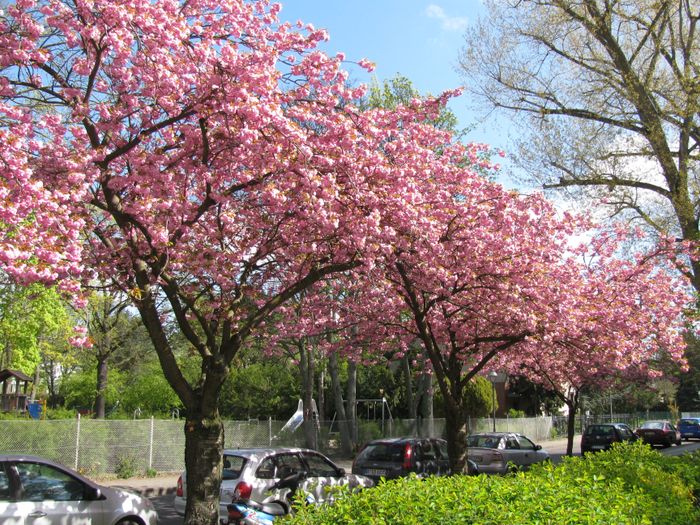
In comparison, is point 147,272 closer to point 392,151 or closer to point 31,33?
point 31,33

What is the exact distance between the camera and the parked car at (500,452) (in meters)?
18.5

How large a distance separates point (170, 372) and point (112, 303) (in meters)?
22.2

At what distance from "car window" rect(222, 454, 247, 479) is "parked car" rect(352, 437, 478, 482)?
4193mm

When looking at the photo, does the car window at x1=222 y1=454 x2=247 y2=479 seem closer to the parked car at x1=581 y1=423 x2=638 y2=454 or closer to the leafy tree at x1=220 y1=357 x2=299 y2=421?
the parked car at x1=581 y1=423 x2=638 y2=454

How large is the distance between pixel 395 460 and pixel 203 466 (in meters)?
6.48

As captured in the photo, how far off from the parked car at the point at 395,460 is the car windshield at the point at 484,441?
4.76 m

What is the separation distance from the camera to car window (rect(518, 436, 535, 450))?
2053cm

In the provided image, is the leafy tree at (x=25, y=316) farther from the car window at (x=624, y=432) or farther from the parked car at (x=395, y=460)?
the car window at (x=624, y=432)

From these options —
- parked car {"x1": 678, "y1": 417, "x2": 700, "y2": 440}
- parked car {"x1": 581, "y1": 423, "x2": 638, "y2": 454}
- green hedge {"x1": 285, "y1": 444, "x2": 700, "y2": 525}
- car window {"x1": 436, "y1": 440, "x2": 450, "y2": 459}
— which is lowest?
parked car {"x1": 678, "y1": 417, "x2": 700, "y2": 440}

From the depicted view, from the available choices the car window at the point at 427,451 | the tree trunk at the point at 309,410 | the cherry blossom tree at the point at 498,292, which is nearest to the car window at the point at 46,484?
the cherry blossom tree at the point at 498,292

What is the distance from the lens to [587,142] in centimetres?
1498

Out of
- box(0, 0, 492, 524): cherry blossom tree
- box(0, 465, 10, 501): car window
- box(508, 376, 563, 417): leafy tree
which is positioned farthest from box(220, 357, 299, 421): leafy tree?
box(0, 465, 10, 501): car window

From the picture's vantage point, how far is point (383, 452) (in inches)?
575

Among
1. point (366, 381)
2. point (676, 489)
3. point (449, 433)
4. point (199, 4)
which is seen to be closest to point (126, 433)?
point (449, 433)
